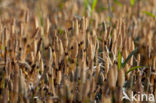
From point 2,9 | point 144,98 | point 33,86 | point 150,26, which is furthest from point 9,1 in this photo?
point 144,98

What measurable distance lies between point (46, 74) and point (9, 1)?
288 cm

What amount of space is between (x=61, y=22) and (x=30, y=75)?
93 centimetres

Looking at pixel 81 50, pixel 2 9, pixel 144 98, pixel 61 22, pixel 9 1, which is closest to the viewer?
pixel 144 98

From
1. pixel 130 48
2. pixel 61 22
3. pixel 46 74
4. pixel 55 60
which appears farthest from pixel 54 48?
pixel 61 22

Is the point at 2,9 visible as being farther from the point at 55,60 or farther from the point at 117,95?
the point at 117,95

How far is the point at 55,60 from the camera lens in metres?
Result: 1.22

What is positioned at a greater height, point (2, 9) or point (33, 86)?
point (2, 9)

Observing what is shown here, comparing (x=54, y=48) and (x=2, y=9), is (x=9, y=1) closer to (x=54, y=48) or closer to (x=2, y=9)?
(x=2, y=9)

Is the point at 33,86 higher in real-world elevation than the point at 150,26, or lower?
lower

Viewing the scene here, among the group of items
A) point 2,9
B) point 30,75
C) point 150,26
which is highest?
point 2,9

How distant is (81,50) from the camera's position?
1.30m

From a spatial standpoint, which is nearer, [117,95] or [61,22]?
[117,95]

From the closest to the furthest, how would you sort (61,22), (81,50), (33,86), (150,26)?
(33,86), (81,50), (150,26), (61,22)

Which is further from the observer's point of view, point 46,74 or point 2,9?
point 2,9
